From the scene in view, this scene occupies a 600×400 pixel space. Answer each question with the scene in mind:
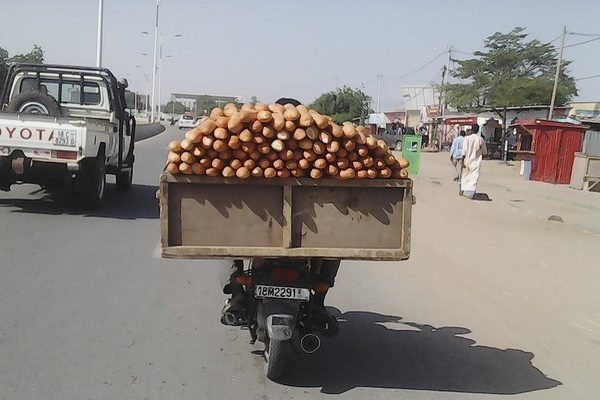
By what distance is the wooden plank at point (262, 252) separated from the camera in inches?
155

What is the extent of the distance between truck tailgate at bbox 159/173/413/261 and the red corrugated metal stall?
21.0 m

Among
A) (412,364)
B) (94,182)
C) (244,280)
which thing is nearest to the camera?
(244,280)

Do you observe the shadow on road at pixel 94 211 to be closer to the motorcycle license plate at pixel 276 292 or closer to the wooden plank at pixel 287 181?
the motorcycle license plate at pixel 276 292

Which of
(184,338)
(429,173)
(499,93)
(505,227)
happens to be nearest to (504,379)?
(184,338)

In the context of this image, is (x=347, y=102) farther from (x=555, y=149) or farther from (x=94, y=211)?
(x=94, y=211)

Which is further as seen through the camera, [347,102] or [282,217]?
[347,102]

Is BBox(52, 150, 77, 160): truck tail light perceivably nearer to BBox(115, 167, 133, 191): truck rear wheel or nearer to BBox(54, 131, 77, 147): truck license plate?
BBox(54, 131, 77, 147): truck license plate

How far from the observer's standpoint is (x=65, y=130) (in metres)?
9.83

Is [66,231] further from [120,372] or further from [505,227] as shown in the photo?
[505,227]

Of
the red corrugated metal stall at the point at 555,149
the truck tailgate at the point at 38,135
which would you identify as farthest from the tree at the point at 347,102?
the truck tailgate at the point at 38,135

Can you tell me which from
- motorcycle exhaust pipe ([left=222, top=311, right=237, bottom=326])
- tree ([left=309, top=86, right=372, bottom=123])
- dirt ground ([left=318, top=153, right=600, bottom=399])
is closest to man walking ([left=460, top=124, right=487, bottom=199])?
dirt ground ([left=318, top=153, right=600, bottom=399])

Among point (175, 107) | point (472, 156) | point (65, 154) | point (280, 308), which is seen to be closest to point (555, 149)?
point (472, 156)

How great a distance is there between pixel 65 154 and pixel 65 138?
24 centimetres

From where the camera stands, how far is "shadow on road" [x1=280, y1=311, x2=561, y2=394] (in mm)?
4320
